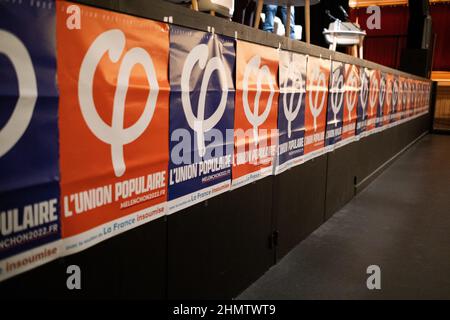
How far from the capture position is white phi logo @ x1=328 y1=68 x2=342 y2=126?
10.2ft

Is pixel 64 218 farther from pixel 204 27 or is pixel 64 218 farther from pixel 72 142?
pixel 204 27

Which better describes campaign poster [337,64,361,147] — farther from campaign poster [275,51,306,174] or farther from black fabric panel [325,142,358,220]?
campaign poster [275,51,306,174]

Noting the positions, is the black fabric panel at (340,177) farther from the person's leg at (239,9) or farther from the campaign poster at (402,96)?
the campaign poster at (402,96)

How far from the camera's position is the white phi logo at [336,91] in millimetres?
3115

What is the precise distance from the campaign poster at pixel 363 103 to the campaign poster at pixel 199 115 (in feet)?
7.91

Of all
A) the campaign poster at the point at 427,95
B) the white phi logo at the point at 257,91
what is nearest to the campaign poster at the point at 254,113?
the white phi logo at the point at 257,91

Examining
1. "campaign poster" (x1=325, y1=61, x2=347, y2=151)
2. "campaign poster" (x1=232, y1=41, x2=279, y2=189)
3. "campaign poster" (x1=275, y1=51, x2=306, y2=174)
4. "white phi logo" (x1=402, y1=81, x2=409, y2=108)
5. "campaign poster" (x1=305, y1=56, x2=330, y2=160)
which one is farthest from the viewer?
"white phi logo" (x1=402, y1=81, x2=409, y2=108)

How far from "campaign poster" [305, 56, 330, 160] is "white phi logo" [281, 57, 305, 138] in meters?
0.13

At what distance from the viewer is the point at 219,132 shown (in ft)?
5.82

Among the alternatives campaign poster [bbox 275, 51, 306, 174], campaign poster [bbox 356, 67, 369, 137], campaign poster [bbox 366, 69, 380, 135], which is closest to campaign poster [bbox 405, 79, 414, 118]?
campaign poster [bbox 366, 69, 380, 135]

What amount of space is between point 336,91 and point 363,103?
102 cm

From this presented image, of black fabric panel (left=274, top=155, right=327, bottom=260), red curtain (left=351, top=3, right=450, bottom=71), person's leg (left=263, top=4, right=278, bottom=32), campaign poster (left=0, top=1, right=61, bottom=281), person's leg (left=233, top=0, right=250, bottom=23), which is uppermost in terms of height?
red curtain (left=351, top=3, right=450, bottom=71)
